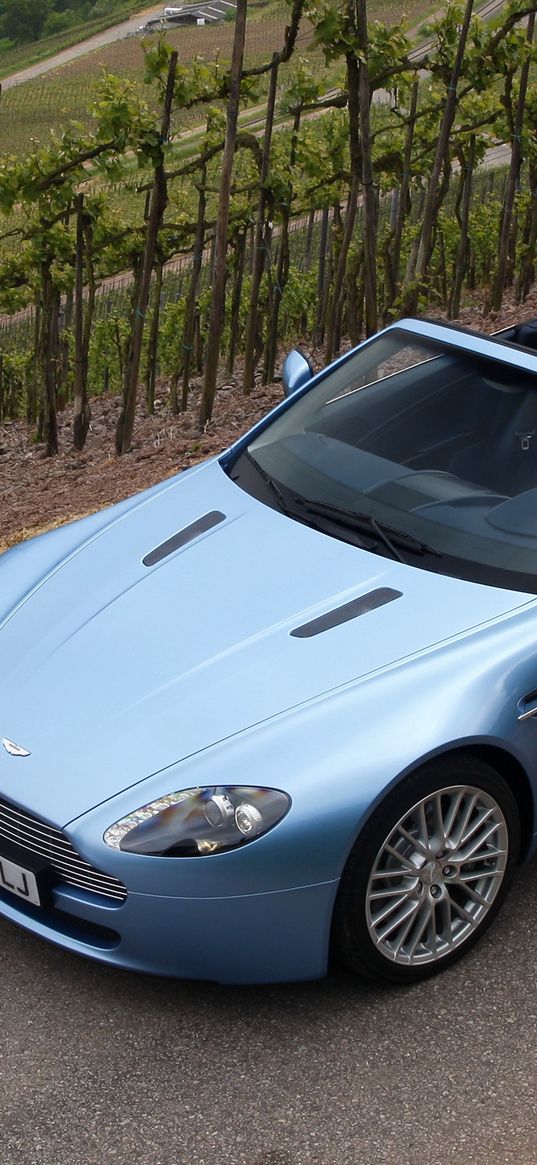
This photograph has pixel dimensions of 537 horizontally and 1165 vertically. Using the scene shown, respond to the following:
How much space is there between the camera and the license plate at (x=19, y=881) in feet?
10.8

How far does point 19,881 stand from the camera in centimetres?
333

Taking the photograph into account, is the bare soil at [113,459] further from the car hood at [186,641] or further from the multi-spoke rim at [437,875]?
the multi-spoke rim at [437,875]

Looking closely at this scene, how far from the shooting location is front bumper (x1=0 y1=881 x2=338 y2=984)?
124 inches

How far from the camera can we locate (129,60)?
285ft

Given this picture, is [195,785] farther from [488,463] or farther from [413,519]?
[488,463]

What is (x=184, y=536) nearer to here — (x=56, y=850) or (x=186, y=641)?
(x=186, y=641)

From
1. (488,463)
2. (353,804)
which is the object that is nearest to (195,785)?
(353,804)

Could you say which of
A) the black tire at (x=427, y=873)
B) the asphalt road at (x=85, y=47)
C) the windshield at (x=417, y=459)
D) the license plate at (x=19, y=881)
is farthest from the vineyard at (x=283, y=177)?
the asphalt road at (x=85, y=47)

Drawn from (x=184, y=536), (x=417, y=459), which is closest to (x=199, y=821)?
(x=184, y=536)

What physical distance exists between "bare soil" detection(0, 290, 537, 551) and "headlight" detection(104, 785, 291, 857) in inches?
172

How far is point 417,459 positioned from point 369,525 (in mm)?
438

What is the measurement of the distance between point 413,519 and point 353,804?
1237 millimetres

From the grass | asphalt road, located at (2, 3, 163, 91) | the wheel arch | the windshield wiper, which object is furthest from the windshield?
the grass

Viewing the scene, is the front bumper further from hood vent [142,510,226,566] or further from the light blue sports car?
hood vent [142,510,226,566]
